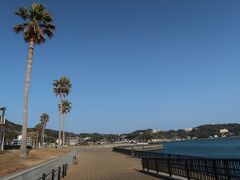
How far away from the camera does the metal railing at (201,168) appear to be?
11145 mm

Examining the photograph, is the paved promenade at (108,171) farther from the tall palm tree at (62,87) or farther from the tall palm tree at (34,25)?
the tall palm tree at (62,87)

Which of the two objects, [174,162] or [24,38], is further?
[24,38]

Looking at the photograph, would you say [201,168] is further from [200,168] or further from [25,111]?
[25,111]

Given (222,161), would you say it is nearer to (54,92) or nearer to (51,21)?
(51,21)

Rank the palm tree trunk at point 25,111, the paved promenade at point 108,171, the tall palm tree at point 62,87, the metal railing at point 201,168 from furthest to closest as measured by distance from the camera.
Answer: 1. the tall palm tree at point 62,87
2. the palm tree trunk at point 25,111
3. the paved promenade at point 108,171
4. the metal railing at point 201,168

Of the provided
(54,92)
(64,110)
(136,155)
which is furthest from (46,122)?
(136,155)

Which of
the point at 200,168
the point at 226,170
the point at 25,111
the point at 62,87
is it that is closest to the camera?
the point at 226,170

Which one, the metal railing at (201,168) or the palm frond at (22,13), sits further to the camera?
the palm frond at (22,13)

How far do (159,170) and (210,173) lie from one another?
7.71m

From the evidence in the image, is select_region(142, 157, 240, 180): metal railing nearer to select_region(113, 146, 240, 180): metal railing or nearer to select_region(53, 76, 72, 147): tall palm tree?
select_region(113, 146, 240, 180): metal railing

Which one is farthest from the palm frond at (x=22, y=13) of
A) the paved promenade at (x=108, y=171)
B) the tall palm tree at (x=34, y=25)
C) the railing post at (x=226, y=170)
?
the railing post at (x=226, y=170)

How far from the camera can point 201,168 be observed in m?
13.8

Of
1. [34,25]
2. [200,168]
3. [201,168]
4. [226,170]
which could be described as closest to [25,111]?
[34,25]

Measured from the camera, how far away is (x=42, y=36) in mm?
40250
